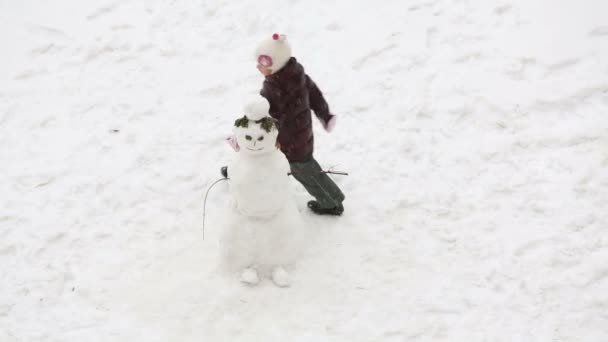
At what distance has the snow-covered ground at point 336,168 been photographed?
3672 mm

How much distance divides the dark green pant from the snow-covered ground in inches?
8.7

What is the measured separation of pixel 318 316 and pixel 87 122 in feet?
10.2

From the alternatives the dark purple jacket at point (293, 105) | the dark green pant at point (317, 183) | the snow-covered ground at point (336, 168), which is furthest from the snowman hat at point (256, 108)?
the snow-covered ground at point (336, 168)

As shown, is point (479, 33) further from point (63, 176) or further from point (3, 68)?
point (3, 68)

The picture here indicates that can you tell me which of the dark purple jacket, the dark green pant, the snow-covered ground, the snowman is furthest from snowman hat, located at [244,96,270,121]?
the snow-covered ground

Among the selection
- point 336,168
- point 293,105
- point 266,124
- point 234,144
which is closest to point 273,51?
point 293,105

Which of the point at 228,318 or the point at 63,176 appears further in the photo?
the point at 63,176

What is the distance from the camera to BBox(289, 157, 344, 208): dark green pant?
405 cm

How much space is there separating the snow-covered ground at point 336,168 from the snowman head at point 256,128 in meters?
1.02

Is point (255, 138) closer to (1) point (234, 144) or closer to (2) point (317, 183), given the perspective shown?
(1) point (234, 144)

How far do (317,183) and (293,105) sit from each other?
0.66m

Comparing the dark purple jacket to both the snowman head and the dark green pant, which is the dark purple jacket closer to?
the dark green pant

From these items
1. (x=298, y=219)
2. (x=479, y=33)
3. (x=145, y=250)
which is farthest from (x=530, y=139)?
(x=145, y=250)

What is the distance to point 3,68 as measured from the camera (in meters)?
6.04
